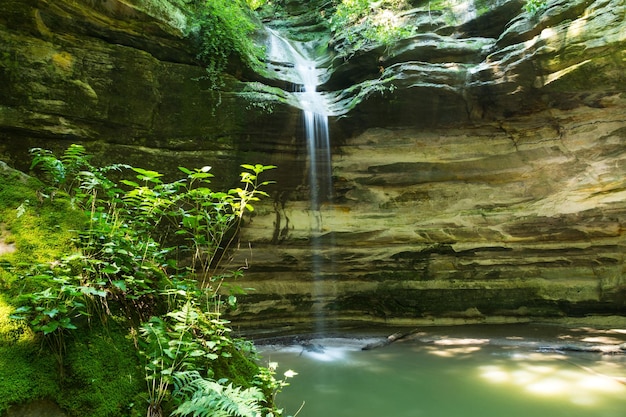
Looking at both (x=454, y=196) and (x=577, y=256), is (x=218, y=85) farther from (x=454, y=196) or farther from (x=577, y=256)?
(x=577, y=256)

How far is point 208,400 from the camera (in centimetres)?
174

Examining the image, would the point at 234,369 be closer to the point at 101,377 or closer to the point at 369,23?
the point at 101,377

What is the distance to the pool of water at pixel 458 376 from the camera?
3895 mm

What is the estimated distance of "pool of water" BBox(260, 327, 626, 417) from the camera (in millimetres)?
3895

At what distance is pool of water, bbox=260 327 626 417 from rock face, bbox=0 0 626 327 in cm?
120

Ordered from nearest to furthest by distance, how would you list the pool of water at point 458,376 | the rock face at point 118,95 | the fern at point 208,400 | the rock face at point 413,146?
the fern at point 208,400 → the pool of water at point 458,376 → the rock face at point 118,95 → the rock face at point 413,146

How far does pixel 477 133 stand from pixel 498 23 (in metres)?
2.31

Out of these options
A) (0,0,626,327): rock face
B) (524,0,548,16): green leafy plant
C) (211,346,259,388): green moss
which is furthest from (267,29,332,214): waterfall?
(211,346,259,388): green moss

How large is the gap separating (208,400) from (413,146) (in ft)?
23.4

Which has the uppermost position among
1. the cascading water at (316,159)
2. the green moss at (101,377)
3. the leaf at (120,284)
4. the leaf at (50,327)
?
the cascading water at (316,159)

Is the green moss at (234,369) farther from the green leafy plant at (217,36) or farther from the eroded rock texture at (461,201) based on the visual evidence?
the green leafy plant at (217,36)

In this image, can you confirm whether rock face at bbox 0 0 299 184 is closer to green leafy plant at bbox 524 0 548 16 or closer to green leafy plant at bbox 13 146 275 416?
green leafy plant at bbox 13 146 275 416

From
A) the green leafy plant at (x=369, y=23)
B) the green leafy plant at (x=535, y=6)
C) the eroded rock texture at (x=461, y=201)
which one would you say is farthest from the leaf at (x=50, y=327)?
the green leafy plant at (x=535, y=6)

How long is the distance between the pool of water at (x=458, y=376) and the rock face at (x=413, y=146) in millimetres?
1201
